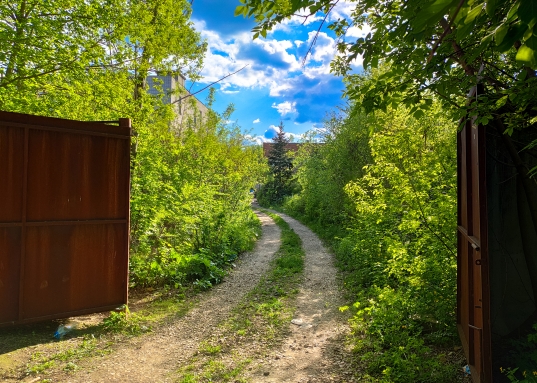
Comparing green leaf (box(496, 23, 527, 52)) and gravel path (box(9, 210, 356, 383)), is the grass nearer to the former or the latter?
gravel path (box(9, 210, 356, 383))

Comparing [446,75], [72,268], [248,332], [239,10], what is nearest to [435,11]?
[239,10]

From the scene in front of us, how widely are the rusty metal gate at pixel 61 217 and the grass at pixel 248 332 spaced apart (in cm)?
189

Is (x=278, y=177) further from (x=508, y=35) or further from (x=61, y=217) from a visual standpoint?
(x=508, y=35)

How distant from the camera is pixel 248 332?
5125 millimetres

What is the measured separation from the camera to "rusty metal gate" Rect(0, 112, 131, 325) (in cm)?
446

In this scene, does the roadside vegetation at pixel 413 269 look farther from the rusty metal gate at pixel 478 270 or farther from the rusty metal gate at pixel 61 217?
the rusty metal gate at pixel 61 217

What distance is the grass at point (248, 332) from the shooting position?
3952 millimetres

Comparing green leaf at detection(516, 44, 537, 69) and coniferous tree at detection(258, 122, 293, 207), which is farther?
coniferous tree at detection(258, 122, 293, 207)

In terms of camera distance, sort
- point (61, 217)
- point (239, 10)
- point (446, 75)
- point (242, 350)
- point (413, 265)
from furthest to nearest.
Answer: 1. point (413, 265)
2. point (61, 217)
3. point (242, 350)
4. point (446, 75)
5. point (239, 10)

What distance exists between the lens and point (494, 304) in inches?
143

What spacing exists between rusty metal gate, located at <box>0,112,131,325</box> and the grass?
189 cm

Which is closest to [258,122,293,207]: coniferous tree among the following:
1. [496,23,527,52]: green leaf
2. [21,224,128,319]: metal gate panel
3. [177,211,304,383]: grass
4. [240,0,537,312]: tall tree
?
[177,211,304,383]: grass

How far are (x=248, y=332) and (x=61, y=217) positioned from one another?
10.6 ft

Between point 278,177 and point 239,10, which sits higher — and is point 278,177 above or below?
above
